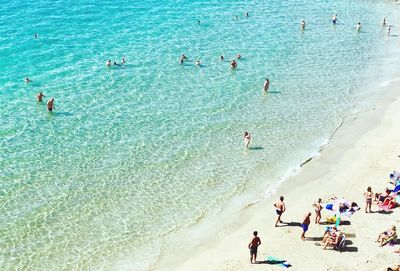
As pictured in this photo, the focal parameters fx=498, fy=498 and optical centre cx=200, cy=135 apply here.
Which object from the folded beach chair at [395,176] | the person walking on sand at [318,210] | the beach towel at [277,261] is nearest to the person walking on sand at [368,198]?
the person walking on sand at [318,210]

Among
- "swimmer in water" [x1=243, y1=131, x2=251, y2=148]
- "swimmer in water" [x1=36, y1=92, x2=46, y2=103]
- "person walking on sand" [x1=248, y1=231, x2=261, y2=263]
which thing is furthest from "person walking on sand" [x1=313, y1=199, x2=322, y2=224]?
"swimmer in water" [x1=36, y1=92, x2=46, y2=103]

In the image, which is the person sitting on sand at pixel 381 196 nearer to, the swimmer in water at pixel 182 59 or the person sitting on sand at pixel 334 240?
the person sitting on sand at pixel 334 240

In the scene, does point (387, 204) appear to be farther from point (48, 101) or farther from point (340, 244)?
point (48, 101)

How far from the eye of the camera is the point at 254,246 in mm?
19297

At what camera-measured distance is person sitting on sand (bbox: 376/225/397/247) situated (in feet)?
66.2

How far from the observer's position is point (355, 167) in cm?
2689

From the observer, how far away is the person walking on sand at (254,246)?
62.7 feet

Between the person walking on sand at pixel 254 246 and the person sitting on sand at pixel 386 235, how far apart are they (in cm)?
517

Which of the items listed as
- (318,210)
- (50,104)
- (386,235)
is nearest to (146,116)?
(50,104)

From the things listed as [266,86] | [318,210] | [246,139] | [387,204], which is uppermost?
[266,86]

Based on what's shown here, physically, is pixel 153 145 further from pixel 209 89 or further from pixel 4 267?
pixel 4 267

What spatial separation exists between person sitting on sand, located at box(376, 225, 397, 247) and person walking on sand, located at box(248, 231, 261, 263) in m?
5.17

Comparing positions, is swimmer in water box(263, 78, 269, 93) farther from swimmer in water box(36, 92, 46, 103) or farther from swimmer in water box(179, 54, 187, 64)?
swimmer in water box(36, 92, 46, 103)

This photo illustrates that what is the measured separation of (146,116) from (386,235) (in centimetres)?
1737
